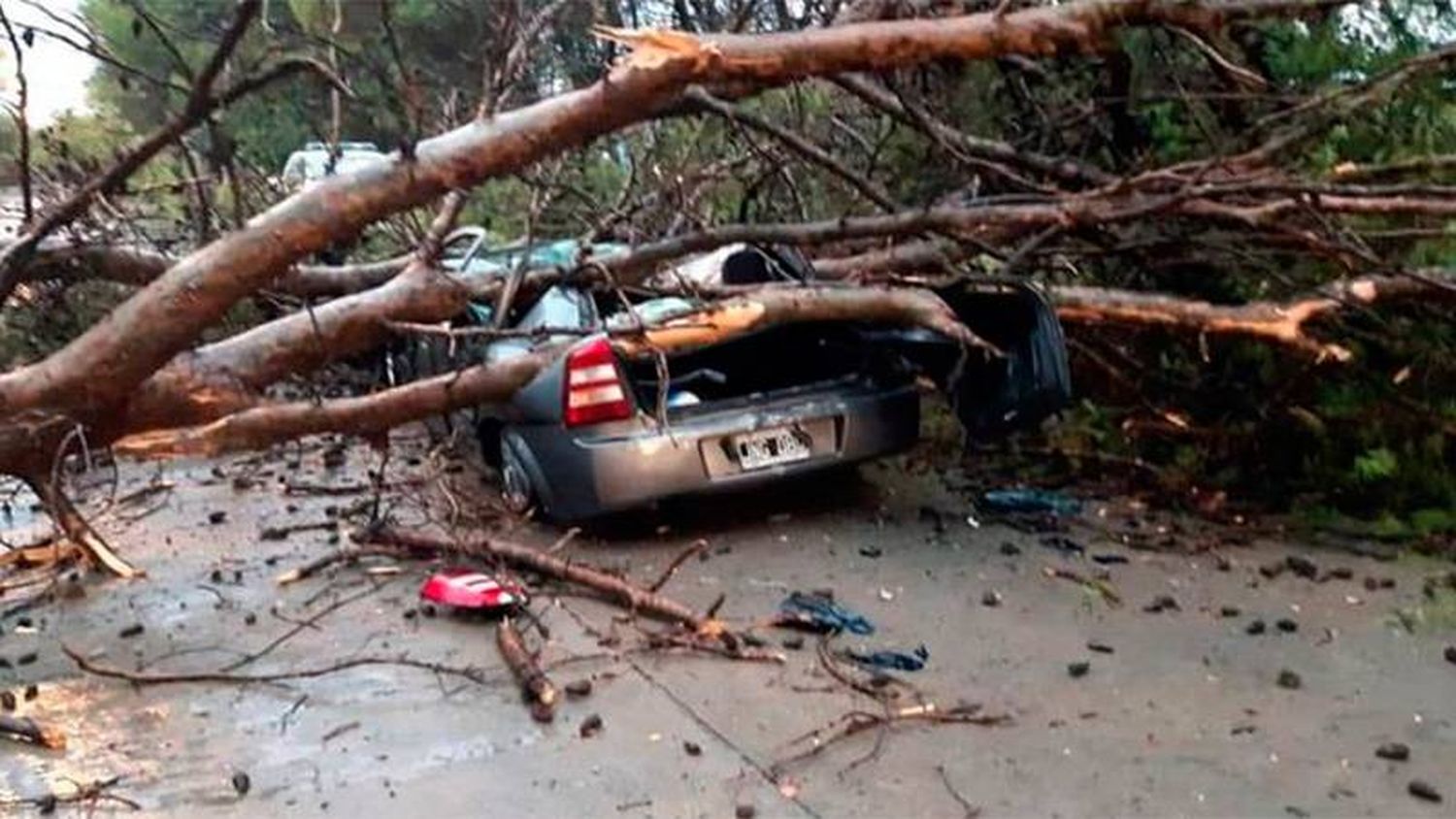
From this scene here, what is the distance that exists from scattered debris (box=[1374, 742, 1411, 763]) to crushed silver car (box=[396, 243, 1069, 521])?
2.41 meters

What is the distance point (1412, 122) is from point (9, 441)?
605cm

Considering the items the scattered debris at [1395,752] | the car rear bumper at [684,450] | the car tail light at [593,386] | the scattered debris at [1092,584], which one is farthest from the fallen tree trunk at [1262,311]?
the scattered debris at [1395,752]

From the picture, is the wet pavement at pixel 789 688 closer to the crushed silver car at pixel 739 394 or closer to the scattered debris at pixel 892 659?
the scattered debris at pixel 892 659

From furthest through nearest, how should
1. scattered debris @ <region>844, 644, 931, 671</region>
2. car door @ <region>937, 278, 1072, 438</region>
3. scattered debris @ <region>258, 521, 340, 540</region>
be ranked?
scattered debris @ <region>258, 521, 340, 540</region>, car door @ <region>937, 278, 1072, 438</region>, scattered debris @ <region>844, 644, 931, 671</region>

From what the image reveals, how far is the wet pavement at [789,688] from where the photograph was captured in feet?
13.0

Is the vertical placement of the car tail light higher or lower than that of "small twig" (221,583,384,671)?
higher

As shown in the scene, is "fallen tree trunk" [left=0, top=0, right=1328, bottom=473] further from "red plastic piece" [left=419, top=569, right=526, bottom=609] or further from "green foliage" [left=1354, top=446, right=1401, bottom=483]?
"green foliage" [left=1354, top=446, right=1401, bottom=483]

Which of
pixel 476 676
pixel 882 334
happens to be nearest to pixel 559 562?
pixel 476 676

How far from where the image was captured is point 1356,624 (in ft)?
17.1

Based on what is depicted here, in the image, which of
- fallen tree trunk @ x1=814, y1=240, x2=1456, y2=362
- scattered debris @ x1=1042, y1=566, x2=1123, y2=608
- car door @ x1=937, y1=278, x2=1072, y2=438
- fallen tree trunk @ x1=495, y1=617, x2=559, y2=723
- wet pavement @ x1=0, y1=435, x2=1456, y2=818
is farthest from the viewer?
car door @ x1=937, y1=278, x2=1072, y2=438

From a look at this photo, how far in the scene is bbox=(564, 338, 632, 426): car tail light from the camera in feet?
20.7

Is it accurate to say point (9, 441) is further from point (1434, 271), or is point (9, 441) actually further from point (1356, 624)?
point (1434, 271)

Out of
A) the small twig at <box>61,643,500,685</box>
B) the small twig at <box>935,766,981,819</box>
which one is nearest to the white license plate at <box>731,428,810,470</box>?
the small twig at <box>61,643,500,685</box>

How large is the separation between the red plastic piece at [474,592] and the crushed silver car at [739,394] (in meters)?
0.92
